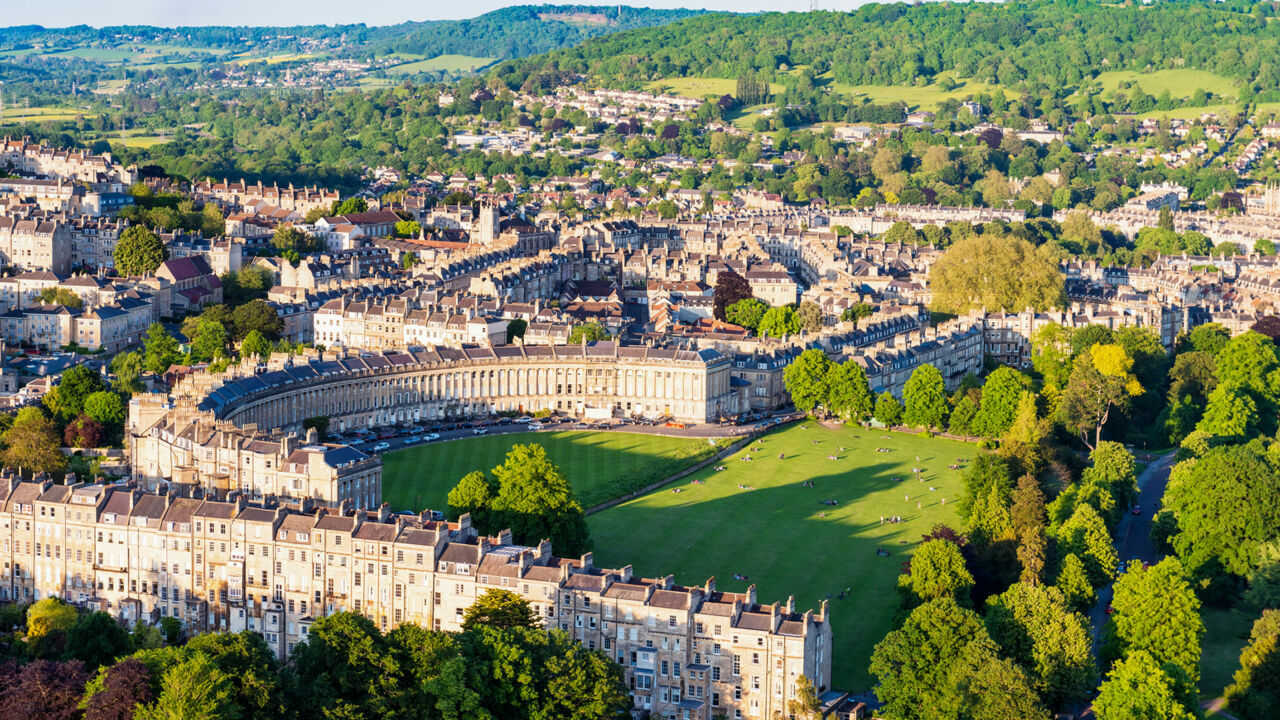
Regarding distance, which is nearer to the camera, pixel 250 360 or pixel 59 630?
pixel 59 630

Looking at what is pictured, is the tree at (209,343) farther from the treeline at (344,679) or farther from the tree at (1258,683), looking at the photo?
the tree at (1258,683)

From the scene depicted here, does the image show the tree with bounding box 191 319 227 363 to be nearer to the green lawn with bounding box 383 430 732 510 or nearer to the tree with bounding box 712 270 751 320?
the green lawn with bounding box 383 430 732 510

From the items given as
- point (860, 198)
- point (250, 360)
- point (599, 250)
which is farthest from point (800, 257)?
point (250, 360)

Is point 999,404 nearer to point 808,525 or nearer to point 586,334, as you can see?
point 808,525

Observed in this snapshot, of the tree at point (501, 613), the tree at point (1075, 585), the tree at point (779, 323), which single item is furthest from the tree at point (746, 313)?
the tree at point (501, 613)

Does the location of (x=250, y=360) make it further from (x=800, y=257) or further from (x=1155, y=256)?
(x=1155, y=256)
